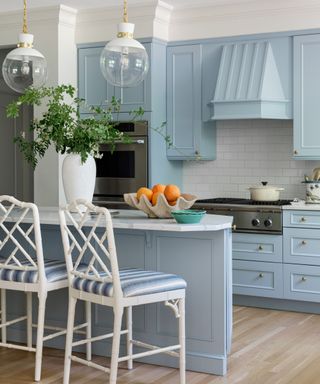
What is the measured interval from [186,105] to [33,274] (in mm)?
2900

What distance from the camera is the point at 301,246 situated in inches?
226

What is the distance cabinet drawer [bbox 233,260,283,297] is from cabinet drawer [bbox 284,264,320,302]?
6 cm

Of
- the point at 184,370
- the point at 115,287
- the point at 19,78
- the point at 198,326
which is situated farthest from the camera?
the point at 19,78

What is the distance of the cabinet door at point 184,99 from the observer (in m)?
6.39

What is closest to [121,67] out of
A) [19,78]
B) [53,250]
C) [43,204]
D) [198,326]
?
[19,78]

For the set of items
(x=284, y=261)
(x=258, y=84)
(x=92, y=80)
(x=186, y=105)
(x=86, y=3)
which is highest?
(x=86, y=3)

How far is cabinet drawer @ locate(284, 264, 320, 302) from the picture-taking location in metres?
5.67

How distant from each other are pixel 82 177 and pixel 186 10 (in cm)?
249

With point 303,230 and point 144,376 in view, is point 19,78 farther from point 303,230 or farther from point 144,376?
point 303,230

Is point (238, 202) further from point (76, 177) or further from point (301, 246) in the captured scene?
point (76, 177)

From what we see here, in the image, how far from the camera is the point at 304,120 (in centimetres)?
593

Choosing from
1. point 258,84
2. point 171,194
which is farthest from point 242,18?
point 171,194

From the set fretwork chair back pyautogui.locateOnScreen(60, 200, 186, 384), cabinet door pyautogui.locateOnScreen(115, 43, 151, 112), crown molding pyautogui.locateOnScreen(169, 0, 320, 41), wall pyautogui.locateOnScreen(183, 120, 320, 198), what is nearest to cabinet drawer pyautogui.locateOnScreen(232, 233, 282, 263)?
wall pyautogui.locateOnScreen(183, 120, 320, 198)

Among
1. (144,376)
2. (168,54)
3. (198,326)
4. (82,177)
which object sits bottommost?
(144,376)
